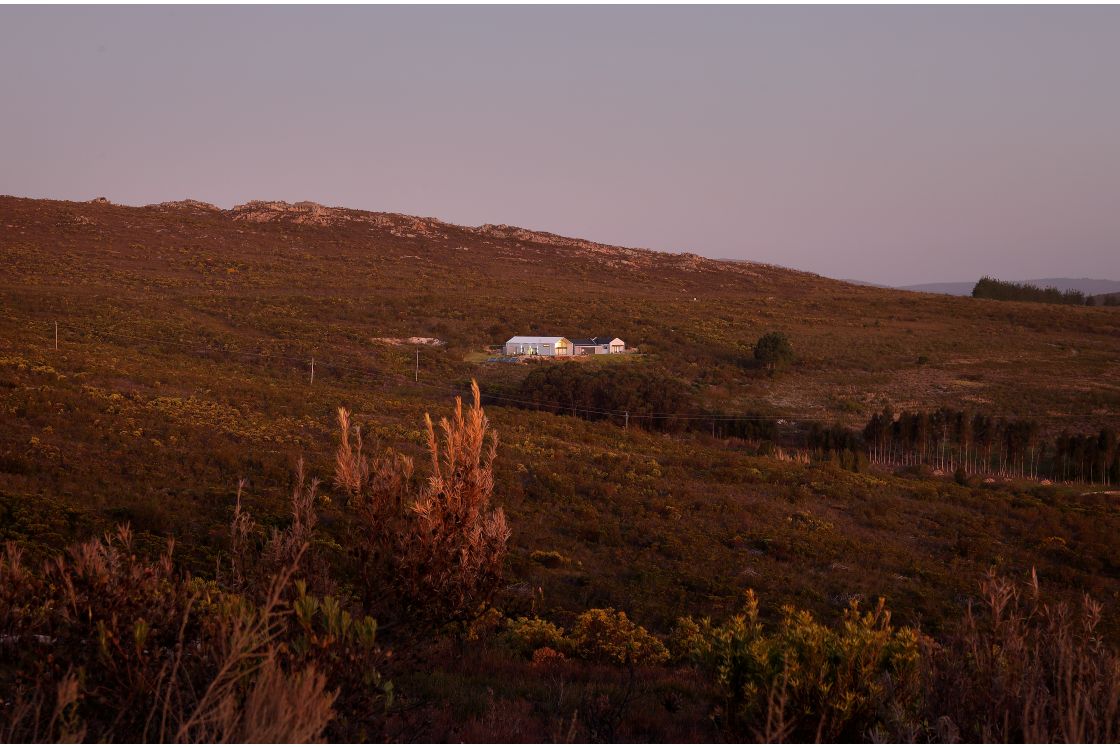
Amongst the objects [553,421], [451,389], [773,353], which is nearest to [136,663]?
[553,421]

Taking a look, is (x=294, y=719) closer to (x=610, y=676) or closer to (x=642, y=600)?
A: (x=610, y=676)

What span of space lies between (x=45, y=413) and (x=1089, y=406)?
158 feet

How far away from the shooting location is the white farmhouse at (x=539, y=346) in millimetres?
50344

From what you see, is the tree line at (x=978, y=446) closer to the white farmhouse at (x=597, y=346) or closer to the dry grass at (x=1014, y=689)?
the white farmhouse at (x=597, y=346)

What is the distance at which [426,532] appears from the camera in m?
7.34

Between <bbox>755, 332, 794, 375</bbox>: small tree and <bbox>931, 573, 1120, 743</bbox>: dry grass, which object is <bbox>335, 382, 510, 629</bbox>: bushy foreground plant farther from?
<bbox>755, 332, 794, 375</bbox>: small tree

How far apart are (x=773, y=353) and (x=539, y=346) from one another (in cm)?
1584

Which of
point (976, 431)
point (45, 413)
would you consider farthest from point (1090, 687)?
point (976, 431)

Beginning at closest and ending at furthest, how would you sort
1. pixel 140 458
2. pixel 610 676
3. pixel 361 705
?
pixel 361 705 → pixel 610 676 → pixel 140 458

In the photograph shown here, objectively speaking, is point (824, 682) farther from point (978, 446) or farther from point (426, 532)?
point (978, 446)

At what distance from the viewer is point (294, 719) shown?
3916mm

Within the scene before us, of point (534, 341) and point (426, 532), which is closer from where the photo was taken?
point (426, 532)

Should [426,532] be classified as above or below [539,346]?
above

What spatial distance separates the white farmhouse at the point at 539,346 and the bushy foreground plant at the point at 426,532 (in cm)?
4254
